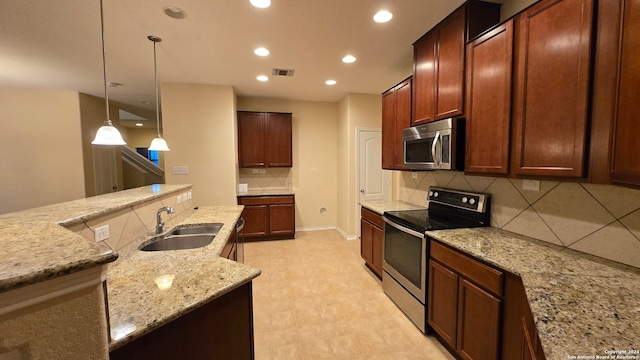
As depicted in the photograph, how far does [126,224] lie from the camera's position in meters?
1.68

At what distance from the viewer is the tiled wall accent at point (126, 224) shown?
4.35 feet

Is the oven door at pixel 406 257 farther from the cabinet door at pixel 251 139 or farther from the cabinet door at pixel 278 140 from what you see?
the cabinet door at pixel 251 139

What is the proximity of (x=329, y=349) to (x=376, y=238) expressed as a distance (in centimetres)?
132

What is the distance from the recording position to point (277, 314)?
2398mm

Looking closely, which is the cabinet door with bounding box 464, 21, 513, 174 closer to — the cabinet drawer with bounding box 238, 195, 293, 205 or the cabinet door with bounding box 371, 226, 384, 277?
the cabinet door with bounding box 371, 226, 384, 277

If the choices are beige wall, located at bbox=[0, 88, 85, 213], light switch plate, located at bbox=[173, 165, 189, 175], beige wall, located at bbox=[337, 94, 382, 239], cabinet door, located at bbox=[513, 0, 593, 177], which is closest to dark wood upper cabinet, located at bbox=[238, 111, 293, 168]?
light switch plate, located at bbox=[173, 165, 189, 175]

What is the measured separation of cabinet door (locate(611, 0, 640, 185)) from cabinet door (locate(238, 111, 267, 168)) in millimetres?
4235

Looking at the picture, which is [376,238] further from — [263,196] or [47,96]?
[47,96]

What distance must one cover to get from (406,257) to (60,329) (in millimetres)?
2191

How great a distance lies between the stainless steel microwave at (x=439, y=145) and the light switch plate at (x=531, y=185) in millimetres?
418

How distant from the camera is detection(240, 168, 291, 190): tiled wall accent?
16.1ft

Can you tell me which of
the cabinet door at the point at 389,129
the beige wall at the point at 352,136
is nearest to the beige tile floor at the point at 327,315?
the beige wall at the point at 352,136

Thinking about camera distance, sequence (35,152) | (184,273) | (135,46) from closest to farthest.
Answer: (184,273) → (135,46) → (35,152)

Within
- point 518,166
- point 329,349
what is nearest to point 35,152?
point 329,349
